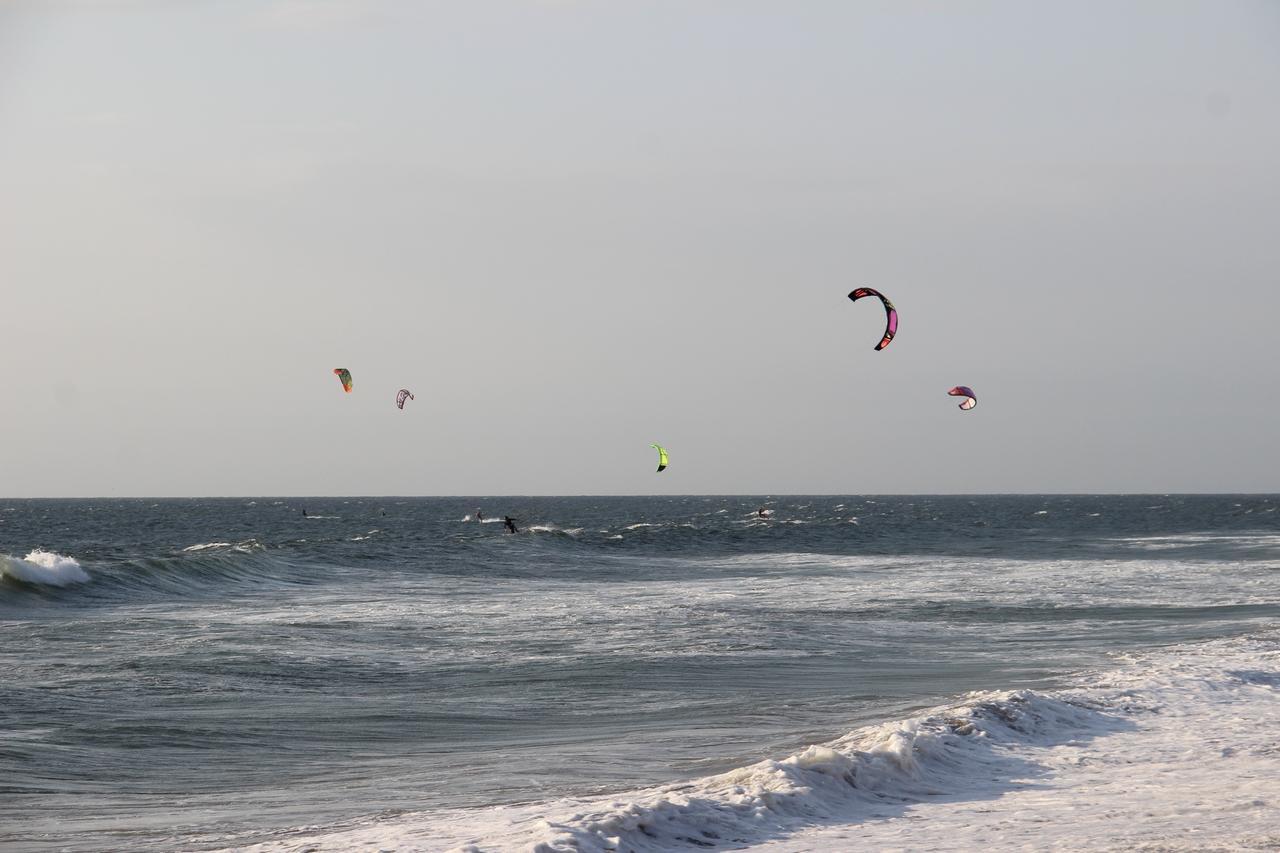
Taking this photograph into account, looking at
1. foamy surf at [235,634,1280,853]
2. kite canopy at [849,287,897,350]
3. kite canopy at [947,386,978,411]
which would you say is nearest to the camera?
foamy surf at [235,634,1280,853]

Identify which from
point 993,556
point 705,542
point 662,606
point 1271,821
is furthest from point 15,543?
point 1271,821

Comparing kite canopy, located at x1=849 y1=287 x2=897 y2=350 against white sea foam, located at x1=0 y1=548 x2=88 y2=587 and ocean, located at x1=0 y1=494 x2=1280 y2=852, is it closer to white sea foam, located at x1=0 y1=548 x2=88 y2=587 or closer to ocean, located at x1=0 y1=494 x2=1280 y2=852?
ocean, located at x1=0 y1=494 x2=1280 y2=852

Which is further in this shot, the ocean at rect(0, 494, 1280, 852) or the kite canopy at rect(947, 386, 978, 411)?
the kite canopy at rect(947, 386, 978, 411)

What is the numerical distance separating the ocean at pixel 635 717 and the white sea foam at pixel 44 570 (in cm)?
8

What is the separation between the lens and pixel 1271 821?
25.5ft

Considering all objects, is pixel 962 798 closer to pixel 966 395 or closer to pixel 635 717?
pixel 635 717

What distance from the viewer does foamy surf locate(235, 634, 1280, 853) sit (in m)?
7.51

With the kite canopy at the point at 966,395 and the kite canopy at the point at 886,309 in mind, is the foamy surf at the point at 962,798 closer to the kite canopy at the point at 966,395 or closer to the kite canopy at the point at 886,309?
the kite canopy at the point at 886,309

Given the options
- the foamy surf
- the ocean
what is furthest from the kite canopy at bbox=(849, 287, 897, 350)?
the foamy surf

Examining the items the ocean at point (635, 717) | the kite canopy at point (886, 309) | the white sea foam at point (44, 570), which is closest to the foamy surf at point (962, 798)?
the ocean at point (635, 717)

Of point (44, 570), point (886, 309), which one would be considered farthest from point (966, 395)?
point (44, 570)

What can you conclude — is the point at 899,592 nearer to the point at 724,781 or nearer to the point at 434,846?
the point at 724,781

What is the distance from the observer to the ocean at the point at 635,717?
8.07 meters

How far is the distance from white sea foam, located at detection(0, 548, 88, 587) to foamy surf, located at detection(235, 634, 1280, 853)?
20.5m
